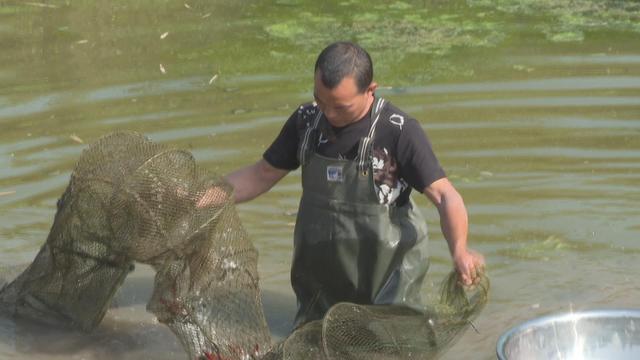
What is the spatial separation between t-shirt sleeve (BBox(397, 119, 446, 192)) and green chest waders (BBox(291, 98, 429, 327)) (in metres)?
0.14

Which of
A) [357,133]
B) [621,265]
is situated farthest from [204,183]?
[621,265]

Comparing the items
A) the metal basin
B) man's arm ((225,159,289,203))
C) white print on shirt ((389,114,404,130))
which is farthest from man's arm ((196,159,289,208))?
the metal basin

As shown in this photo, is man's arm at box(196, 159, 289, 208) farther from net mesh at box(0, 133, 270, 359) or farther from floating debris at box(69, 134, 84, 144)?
floating debris at box(69, 134, 84, 144)

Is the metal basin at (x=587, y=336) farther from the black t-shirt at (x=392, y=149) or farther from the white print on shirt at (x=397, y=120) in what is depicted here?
the white print on shirt at (x=397, y=120)

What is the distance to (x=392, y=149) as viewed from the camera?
5.70 meters

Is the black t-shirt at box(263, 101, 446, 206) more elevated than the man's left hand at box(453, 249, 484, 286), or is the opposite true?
the black t-shirt at box(263, 101, 446, 206)

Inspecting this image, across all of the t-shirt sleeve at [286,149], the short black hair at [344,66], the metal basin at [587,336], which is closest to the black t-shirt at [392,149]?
the t-shirt sleeve at [286,149]

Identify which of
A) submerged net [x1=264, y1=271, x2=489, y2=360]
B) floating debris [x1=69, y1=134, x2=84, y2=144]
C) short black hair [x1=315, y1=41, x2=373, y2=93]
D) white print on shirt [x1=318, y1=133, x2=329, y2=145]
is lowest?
floating debris [x1=69, y1=134, x2=84, y2=144]

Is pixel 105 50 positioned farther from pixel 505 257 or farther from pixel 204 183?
pixel 204 183

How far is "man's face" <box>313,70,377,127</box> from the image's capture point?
5477mm

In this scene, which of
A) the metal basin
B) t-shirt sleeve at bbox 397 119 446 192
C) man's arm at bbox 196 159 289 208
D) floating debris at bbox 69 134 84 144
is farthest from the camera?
floating debris at bbox 69 134 84 144

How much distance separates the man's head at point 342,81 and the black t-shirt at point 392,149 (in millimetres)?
136

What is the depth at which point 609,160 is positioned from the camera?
8984 mm

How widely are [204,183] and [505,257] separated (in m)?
2.42
